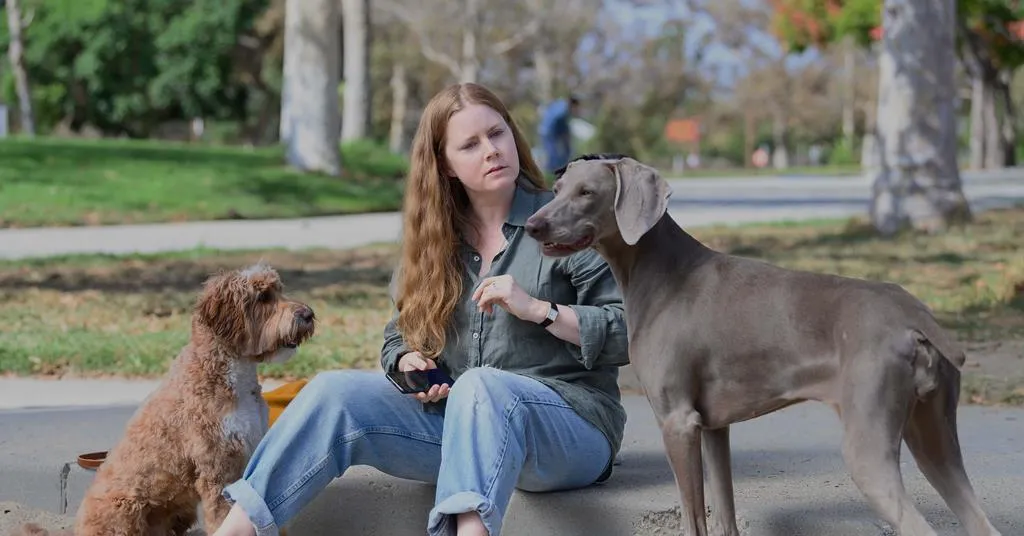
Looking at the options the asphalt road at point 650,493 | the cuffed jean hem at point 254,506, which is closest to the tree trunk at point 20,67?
the asphalt road at point 650,493

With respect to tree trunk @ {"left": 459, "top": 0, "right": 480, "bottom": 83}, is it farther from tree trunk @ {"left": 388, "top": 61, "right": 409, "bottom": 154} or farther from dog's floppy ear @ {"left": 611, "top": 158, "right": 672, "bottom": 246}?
dog's floppy ear @ {"left": 611, "top": 158, "right": 672, "bottom": 246}

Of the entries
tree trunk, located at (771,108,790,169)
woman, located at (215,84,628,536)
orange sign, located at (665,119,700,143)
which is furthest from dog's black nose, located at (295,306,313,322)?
orange sign, located at (665,119,700,143)

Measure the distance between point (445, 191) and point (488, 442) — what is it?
3.05 feet

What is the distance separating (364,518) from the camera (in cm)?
439

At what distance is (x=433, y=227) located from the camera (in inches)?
Answer: 163

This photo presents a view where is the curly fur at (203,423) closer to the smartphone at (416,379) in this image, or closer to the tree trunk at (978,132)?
the smartphone at (416,379)

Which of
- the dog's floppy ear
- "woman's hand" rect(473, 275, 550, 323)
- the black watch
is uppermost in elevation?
the dog's floppy ear

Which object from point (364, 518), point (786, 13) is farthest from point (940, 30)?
point (786, 13)

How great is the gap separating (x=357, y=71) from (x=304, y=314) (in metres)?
18.7

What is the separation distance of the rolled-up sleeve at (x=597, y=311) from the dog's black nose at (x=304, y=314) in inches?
33.7

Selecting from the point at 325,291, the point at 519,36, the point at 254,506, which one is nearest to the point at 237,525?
the point at 254,506

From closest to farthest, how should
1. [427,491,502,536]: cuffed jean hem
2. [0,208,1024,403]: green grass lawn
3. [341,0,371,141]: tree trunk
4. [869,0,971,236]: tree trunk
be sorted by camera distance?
[427,491,502,536]: cuffed jean hem < [0,208,1024,403]: green grass lawn < [869,0,971,236]: tree trunk < [341,0,371,141]: tree trunk

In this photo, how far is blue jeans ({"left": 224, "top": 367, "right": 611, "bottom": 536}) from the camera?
3.66 metres

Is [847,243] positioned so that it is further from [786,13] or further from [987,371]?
[786,13]
